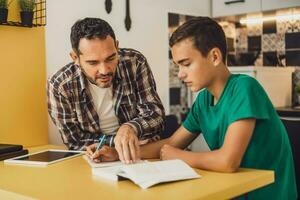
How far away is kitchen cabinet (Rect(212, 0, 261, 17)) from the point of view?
3184 millimetres

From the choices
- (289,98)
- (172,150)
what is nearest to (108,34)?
(172,150)

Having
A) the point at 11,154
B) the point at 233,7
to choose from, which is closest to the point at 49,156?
the point at 11,154

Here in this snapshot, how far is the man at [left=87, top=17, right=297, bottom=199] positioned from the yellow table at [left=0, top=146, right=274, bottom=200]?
98 mm

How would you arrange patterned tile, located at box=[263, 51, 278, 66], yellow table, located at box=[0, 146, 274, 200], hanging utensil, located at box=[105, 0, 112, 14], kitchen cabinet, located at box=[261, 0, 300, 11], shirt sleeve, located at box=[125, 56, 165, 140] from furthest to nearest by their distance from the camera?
1. patterned tile, located at box=[263, 51, 278, 66]
2. kitchen cabinet, located at box=[261, 0, 300, 11]
3. hanging utensil, located at box=[105, 0, 112, 14]
4. shirt sleeve, located at box=[125, 56, 165, 140]
5. yellow table, located at box=[0, 146, 274, 200]

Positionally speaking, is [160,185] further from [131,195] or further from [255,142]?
[255,142]

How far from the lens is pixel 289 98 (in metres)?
3.34

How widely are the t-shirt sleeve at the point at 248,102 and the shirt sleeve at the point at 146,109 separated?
47 centimetres

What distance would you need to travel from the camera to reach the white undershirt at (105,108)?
76.1 inches

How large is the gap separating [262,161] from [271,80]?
1.78m

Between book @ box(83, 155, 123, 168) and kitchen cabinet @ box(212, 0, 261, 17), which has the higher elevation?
kitchen cabinet @ box(212, 0, 261, 17)

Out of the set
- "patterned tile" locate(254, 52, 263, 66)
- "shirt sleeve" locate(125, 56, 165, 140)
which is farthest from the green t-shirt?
"patterned tile" locate(254, 52, 263, 66)

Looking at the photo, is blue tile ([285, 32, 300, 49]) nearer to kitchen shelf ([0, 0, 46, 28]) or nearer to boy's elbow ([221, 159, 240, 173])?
kitchen shelf ([0, 0, 46, 28])

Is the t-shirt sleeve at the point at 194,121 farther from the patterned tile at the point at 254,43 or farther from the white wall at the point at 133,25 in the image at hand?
the patterned tile at the point at 254,43

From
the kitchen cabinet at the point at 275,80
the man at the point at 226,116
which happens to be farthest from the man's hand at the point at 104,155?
→ the kitchen cabinet at the point at 275,80
